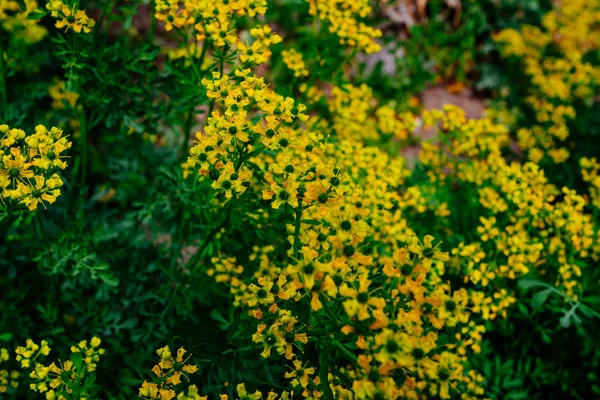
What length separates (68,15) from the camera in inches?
84.6

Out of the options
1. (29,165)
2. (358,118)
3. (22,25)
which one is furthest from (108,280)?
(22,25)

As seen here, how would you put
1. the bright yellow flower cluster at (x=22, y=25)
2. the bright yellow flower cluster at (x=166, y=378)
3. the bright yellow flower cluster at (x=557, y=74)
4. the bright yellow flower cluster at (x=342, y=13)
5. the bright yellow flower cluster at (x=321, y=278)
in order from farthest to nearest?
the bright yellow flower cluster at (x=557, y=74) < the bright yellow flower cluster at (x=22, y=25) < the bright yellow flower cluster at (x=342, y=13) < the bright yellow flower cluster at (x=166, y=378) < the bright yellow flower cluster at (x=321, y=278)

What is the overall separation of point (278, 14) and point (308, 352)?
13.8ft

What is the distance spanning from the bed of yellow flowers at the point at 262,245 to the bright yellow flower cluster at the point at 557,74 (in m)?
0.19

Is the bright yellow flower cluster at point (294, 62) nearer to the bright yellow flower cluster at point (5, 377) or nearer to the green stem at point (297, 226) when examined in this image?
the green stem at point (297, 226)

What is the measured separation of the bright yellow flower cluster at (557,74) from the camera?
4.15m

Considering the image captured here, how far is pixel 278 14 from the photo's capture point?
17.7 feet

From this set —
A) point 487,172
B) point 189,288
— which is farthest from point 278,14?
point 189,288

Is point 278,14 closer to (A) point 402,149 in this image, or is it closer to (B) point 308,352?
(A) point 402,149

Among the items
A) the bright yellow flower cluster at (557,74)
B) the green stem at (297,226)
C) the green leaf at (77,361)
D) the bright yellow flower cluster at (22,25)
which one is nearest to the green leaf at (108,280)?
the green leaf at (77,361)

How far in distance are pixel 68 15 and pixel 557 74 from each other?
4.63 meters

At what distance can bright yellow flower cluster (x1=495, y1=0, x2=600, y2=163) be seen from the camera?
4152 mm

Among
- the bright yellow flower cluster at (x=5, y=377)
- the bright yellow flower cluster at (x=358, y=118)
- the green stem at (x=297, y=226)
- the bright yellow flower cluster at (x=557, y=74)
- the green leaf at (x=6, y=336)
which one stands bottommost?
the bright yellow flower cluster at (x=5, y=377)

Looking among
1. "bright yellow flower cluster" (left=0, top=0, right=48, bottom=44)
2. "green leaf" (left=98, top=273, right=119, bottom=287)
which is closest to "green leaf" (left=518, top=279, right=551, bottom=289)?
"green leaf" (left=98, top=273, right=119, bottom=287)
